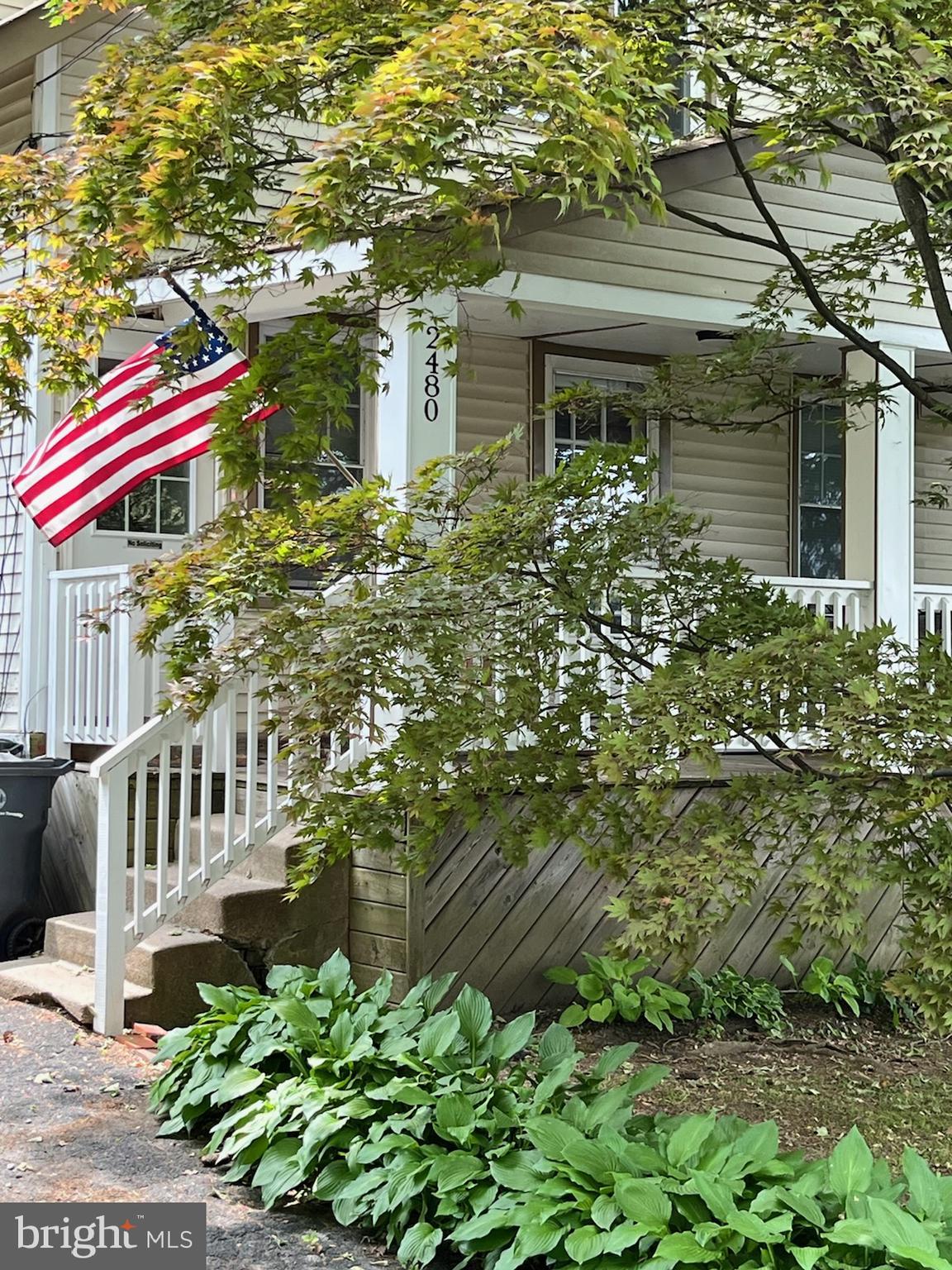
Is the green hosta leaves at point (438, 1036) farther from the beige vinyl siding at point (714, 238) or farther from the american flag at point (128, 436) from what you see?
the beige vinyl siding at point (714, 238)

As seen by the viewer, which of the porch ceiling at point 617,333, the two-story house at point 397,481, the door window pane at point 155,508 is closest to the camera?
the two-story house at point 397,481

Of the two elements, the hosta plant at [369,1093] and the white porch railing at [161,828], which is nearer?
the hosta plant at [369,1093]

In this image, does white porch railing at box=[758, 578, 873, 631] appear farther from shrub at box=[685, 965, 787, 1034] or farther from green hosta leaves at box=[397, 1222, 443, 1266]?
green hosta leaves at box=[397, 1222, 443, 1266]

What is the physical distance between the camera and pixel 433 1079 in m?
4.71

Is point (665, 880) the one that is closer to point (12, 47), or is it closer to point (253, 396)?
point (253, 396)

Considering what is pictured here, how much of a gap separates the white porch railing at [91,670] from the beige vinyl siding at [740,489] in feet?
16.3

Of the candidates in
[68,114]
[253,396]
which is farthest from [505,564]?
[68,114]

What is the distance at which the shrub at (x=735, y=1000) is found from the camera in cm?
723

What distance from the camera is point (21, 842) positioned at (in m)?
7.50

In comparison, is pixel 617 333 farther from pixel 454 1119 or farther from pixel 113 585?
pixel 454 1119

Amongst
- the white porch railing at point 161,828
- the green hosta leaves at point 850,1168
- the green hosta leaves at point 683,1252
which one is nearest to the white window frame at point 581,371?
the white porch railing at point 161,828

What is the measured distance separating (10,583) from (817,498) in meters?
6.78

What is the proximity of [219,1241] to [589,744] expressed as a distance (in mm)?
1946

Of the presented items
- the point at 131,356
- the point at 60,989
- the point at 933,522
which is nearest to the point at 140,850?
the point at 60,989
